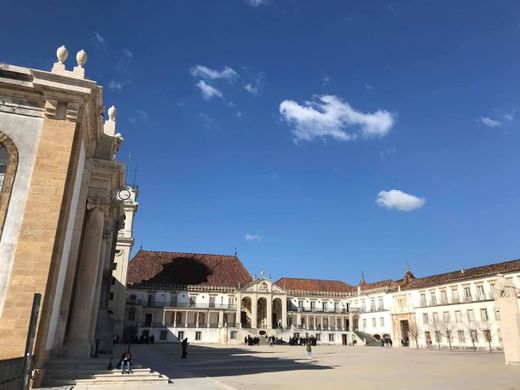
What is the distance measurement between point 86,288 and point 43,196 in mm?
5407

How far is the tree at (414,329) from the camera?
56.3 metres

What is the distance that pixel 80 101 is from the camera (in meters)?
13.1

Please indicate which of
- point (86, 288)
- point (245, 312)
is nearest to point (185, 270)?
point (245, 312)

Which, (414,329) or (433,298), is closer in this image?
(433,298)

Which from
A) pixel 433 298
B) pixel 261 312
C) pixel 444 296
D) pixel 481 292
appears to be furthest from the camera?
pixel 261 312

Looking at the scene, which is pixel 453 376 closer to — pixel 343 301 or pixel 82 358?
pixel 82 358

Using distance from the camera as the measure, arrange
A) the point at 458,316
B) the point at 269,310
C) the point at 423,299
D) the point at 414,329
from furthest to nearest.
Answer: the point at 269,310
the point at 423,299
the point at 414,329
the point at 458,316

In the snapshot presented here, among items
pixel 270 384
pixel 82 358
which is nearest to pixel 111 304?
pixel 82 358

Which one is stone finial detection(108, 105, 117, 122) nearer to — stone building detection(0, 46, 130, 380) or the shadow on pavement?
stone building detection(0, 46, 130, 380)

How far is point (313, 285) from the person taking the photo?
76438 mm

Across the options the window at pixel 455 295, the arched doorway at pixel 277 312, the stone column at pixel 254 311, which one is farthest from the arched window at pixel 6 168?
the arched doorway at pixel 277 312

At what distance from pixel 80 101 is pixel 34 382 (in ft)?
26.6

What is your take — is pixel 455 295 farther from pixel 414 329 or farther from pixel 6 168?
pixel 6 168

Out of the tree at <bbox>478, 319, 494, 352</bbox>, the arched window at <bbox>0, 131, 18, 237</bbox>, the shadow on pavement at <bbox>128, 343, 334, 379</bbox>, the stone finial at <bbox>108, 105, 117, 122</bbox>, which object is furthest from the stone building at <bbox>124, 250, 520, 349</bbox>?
the arched window at <bbox>0, 131, 18, 237</bbox>
